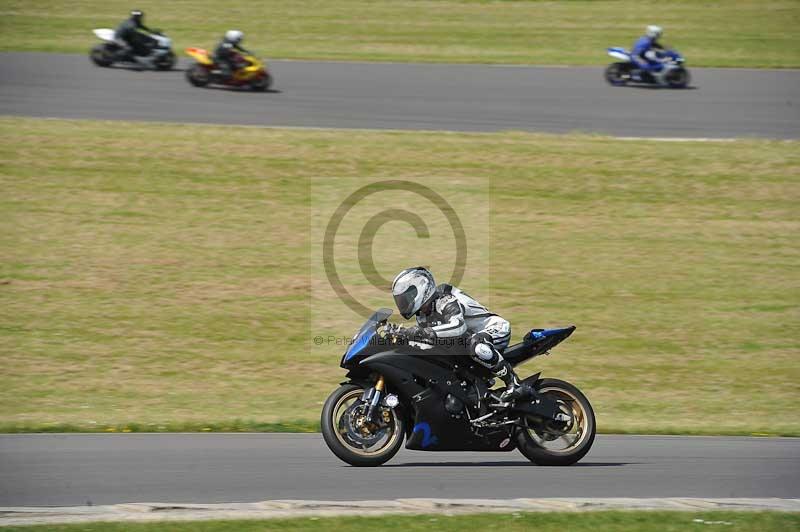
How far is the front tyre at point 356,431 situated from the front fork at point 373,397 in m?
0.06

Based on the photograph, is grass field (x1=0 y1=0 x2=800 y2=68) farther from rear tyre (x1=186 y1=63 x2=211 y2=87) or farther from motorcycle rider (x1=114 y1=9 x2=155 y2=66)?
rear tyre (x1=186 y1=63 x2=211 y2=87)

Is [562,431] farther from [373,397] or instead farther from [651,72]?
[651,72]

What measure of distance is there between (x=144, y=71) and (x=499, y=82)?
10254 millimetres

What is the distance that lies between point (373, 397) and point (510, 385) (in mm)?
1300

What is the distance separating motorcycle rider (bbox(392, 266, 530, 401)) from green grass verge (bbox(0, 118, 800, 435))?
3.14 m

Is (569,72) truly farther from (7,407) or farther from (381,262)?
(7,407)

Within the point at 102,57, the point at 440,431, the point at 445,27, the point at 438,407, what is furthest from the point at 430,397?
the point at 445,27

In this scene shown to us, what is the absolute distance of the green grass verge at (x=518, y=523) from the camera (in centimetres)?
755

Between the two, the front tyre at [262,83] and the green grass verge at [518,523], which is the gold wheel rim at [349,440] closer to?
the green grass verge at [518,523]

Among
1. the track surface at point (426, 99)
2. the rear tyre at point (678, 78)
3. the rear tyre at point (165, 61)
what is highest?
the rear tyre at point (165, 61)

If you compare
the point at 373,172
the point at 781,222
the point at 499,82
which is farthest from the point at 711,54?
the point at 373,172

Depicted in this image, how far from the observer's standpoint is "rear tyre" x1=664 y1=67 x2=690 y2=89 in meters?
28.4

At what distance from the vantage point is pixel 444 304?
9211 millimetres

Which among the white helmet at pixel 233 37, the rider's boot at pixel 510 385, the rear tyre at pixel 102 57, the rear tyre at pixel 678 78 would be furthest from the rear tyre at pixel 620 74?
the rider's boot at pixel 510 385
